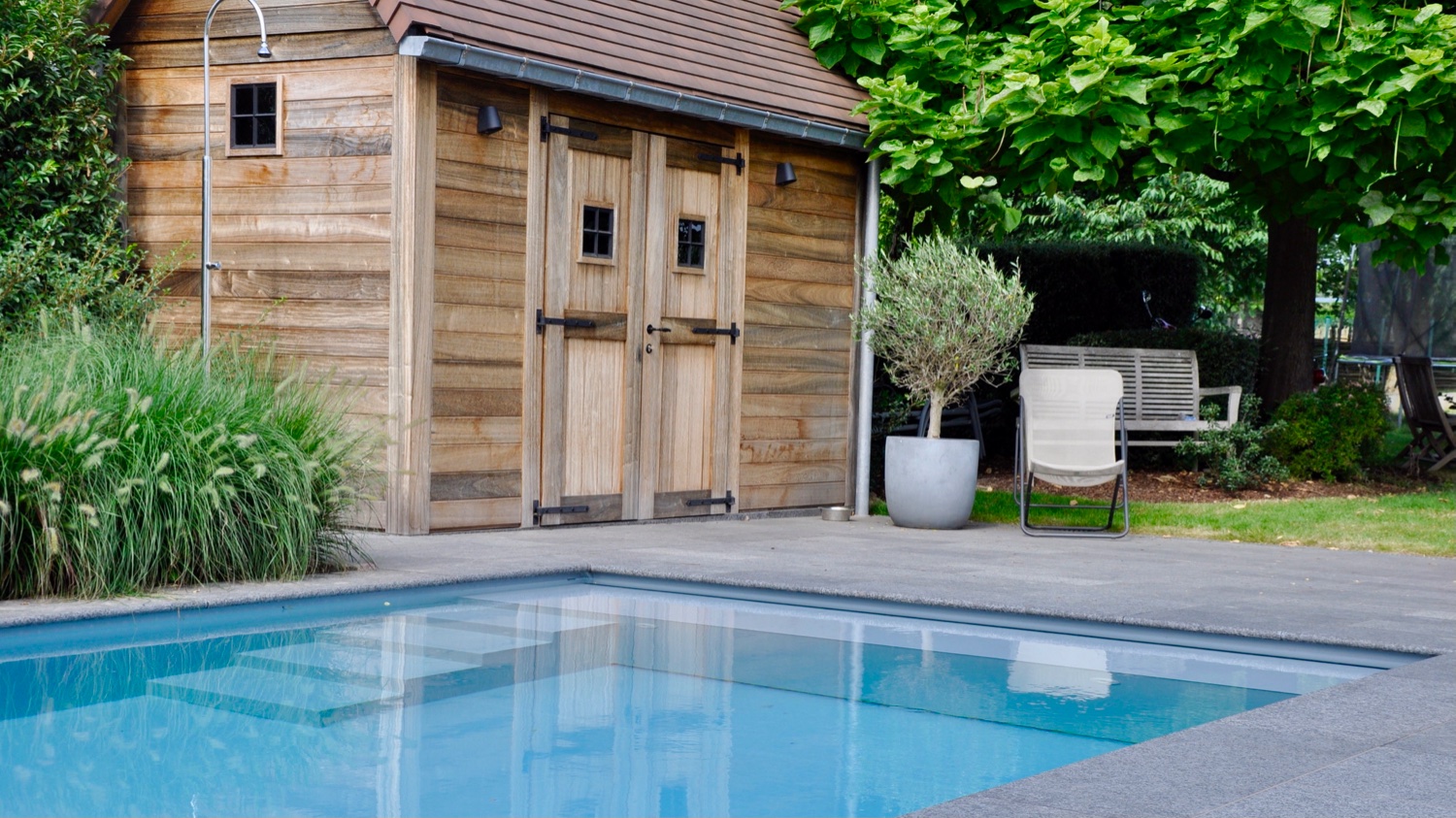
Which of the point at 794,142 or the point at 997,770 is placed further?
the point at 794,142

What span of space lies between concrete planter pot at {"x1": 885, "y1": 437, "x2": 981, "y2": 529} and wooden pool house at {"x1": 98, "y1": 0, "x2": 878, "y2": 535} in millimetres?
1008

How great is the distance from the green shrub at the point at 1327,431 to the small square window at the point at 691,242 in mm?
4824

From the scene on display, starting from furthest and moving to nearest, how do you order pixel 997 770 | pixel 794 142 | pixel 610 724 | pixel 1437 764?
1. pixel 794 142
2. pixel 610 724
3. pixel 997 770
4. pixel 1437 764

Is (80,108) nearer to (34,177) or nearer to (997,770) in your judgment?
(34,177)

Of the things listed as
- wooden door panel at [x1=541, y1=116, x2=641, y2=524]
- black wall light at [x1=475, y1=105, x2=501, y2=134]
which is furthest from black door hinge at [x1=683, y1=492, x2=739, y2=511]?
black wall light at [x1=475, y1=105, x2=501, y2=134]

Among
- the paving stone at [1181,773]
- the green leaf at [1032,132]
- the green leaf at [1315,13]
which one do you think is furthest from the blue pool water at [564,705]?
the green leaf at [1315,13]

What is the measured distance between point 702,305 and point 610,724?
17.4ft

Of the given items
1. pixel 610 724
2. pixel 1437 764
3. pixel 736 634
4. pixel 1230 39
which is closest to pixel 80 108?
pixel 736 634

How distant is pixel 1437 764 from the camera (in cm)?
330

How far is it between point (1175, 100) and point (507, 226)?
4132 mm

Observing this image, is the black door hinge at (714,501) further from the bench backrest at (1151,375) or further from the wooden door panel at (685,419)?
the bench backrest at (1151,375)

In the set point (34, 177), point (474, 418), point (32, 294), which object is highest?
point (34, 177)

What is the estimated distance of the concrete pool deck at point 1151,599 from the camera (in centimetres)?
304

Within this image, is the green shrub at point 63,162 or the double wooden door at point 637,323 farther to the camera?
the double wooden door at point 637,323
